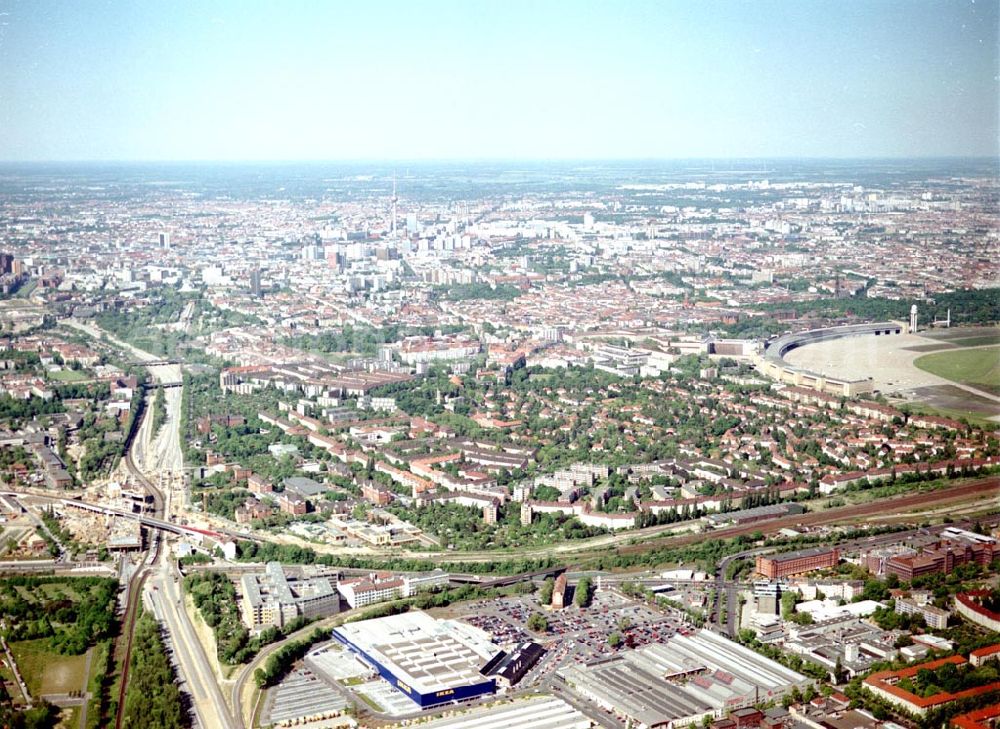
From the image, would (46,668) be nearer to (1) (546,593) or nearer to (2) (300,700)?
(2) (300,700)

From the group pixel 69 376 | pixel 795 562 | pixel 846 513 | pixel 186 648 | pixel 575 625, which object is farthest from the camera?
pixel 69 376

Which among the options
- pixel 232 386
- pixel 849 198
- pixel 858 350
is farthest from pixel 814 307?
pixel 232 386

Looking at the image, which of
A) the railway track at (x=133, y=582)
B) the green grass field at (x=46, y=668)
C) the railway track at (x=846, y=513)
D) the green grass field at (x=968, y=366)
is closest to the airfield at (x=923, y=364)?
the green grass field at (x=968, y=366)

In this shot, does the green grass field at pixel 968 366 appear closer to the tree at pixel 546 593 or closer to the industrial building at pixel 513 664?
the tree at pixel 546 593

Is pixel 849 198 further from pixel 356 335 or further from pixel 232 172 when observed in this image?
pixel 232 172

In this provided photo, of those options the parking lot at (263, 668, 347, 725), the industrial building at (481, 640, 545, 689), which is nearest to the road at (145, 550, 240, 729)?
the parking lot at (263, 668, 347, 725)

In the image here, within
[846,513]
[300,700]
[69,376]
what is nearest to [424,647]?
[300,700]
